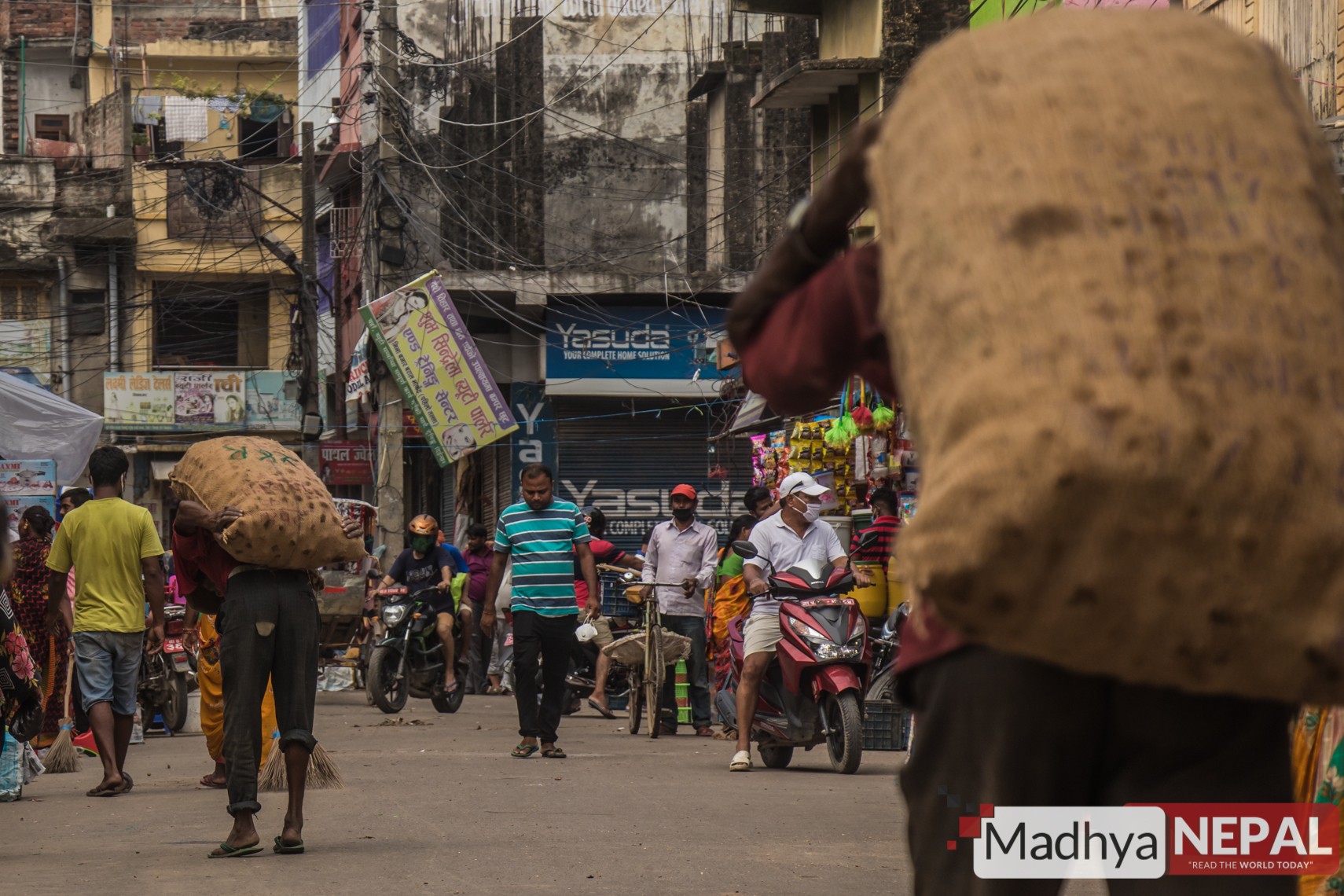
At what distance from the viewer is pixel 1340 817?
4.50 meters

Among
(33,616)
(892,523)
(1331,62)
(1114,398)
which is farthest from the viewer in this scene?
(892,523)

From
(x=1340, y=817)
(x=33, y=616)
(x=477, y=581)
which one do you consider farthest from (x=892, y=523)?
(x=1340, y=817)

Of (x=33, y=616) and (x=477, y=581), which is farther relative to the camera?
(x=477, y=581)

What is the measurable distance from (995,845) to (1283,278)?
801 millimetres

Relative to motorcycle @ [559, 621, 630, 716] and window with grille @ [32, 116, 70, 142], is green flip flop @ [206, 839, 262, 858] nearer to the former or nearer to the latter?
motorcycle @ [559, 621, 630, 716]

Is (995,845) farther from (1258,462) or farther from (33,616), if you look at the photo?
(33,616)

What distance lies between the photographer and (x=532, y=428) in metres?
29.4

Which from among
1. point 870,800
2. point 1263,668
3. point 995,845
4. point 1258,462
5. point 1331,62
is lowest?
point 870,800

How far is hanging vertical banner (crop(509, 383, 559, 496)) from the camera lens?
28875mm

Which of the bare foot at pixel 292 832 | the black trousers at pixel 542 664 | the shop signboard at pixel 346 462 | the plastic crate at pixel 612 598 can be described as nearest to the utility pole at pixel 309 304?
the shop signboard at pixel 346 462

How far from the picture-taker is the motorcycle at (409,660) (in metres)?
17.4

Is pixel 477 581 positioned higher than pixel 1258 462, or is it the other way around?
pixel 1258 462

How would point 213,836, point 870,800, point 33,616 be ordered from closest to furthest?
point 213,836
point 870,800
point 33,616

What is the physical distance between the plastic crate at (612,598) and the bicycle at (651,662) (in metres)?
3.48
